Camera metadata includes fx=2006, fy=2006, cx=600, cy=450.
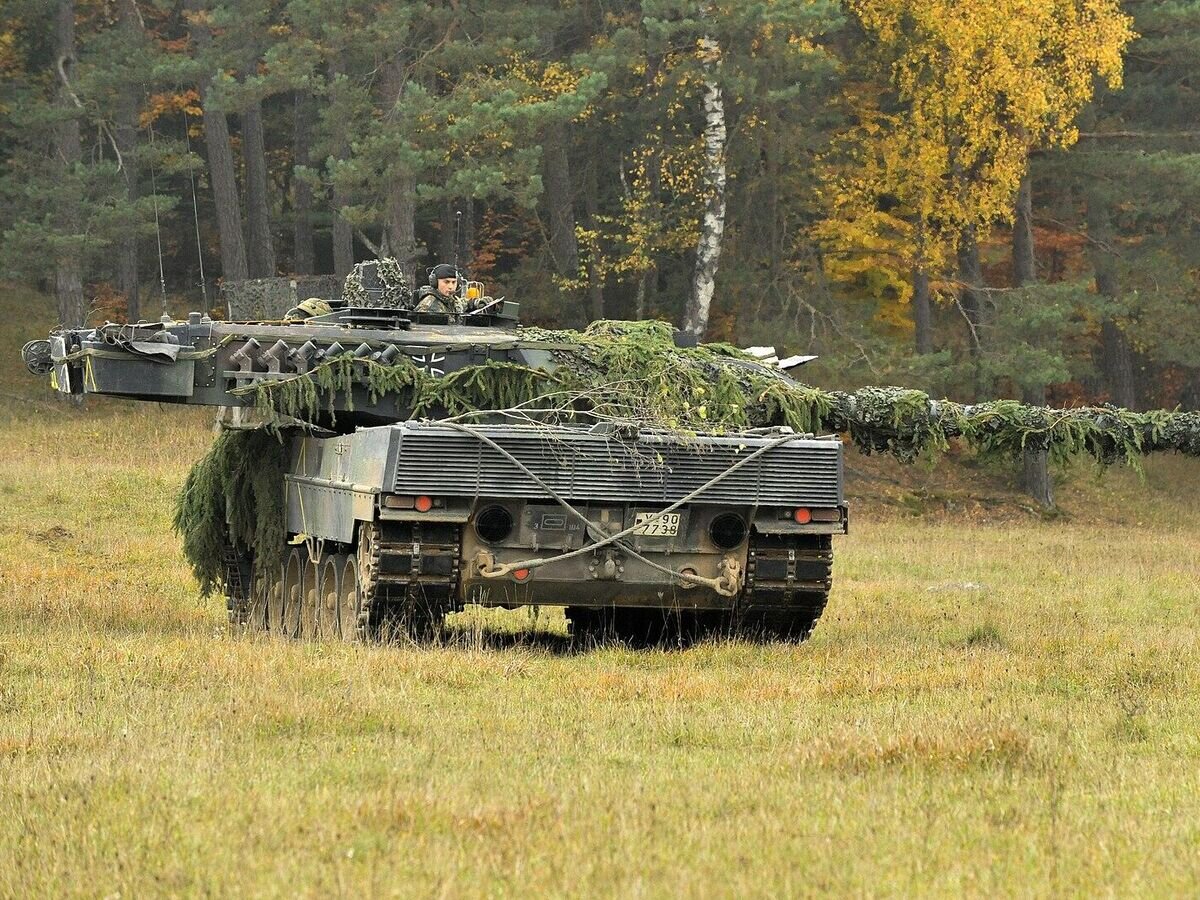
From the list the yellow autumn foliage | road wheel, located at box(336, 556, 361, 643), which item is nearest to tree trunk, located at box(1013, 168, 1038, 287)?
the yellow autumn foliage

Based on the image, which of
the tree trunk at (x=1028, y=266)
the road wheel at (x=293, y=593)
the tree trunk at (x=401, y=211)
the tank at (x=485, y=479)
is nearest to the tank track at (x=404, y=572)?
the tank at (x=485, y=479)

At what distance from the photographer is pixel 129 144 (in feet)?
124

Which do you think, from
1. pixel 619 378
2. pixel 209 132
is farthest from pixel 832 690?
pixel 209 132

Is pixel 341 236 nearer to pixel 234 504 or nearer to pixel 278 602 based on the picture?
pixel 234 504

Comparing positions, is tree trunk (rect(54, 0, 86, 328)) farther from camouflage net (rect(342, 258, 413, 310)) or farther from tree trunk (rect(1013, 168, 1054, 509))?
camouflage net (rect(342, 258, 413, 310))

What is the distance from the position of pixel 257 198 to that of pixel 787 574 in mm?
28259

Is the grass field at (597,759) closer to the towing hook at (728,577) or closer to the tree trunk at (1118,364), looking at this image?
the towing hook at (728,577)

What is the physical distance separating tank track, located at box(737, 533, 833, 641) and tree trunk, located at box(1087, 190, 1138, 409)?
21589mm

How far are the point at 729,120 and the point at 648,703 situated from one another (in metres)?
25.8

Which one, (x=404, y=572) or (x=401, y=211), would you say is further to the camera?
(x=401, y=211)

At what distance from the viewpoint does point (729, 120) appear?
34.9 metres

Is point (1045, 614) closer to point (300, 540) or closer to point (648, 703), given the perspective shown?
point (300, 540)

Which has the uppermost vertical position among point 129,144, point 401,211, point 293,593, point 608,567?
point 129,144

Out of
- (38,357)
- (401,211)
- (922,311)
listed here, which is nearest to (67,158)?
(401,211)
